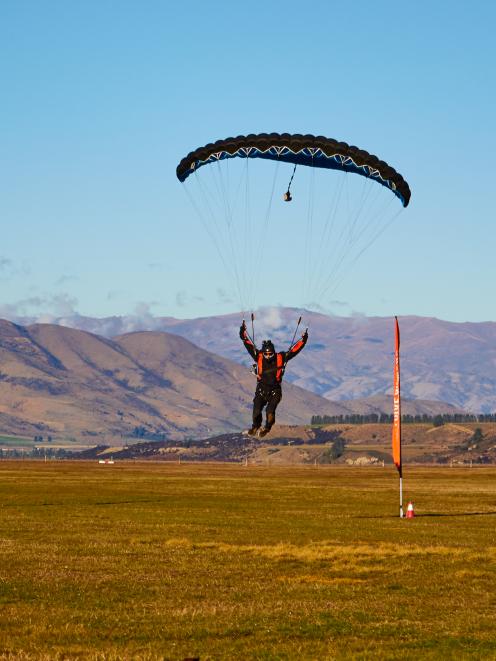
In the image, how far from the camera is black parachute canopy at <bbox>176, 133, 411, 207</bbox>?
133 ft

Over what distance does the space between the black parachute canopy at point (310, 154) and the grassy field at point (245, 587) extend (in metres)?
13.2

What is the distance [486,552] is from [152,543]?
1111cm

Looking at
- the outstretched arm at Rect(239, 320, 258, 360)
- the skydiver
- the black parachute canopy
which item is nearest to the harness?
the skydiver

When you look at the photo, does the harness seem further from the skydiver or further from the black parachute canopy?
the black parachute canopy

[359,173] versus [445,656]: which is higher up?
[359,173]

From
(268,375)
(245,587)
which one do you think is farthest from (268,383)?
Answer: (245,587)

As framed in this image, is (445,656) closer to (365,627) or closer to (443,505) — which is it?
(365,627)

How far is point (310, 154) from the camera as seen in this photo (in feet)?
135

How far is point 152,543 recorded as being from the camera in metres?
38.8

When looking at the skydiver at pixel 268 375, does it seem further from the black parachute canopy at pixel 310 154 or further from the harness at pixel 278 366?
the black parachute canopy at pixel 310 154

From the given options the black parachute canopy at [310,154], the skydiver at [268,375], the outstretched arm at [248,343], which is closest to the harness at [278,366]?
the skydiver at [268,375]

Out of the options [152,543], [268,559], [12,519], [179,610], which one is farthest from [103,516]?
[179,610]

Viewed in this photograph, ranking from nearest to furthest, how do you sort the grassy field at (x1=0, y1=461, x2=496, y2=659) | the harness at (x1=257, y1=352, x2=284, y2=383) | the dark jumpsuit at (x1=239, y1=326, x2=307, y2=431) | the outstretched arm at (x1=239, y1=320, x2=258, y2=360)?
the grassy field at (x1=0, y1=461, x2=496, y2=659) → the outstretched arm at (x1=239, y1=320, x2=258, y2=360) → the dark jumpsuit at (x1=239, y1=326, x2=307, y2=431) → the harness at (x1=257, y1=352, x2=284, y2=383)

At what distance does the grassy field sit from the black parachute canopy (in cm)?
1316
